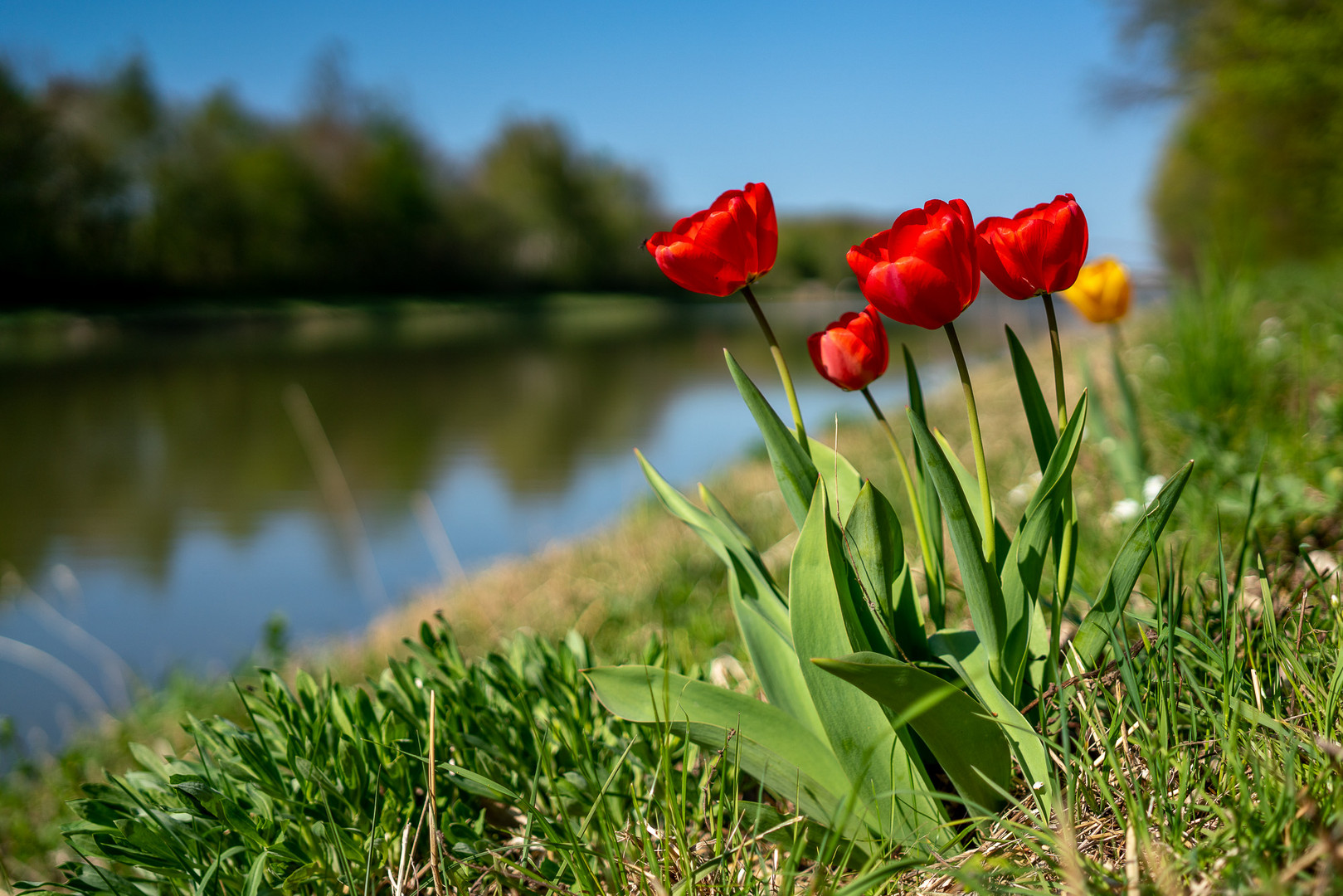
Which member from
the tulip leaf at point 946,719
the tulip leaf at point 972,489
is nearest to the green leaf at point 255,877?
the tulip leaf at point 946,719

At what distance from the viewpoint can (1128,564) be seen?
1090mm

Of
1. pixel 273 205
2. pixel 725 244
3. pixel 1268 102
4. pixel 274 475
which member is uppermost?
pixel 273 205

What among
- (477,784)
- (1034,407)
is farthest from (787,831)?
(1034,407)

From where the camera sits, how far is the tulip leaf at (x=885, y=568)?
1.14 metres

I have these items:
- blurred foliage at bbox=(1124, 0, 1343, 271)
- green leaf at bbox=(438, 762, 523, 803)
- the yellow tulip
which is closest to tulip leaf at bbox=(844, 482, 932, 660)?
green leaf at bbox=(438, 762, 523, 803)

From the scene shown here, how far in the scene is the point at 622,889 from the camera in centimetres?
109

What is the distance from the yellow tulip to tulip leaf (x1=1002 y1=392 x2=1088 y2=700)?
1157 millimetres

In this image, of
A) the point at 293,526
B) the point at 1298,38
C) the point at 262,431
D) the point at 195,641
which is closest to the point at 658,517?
the point at 195,641

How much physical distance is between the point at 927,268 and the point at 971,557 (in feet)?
1.14

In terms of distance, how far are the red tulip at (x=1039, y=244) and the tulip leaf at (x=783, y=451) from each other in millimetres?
325

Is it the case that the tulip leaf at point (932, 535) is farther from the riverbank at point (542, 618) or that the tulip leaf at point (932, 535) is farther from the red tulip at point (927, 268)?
the riverbank at point (542, 618)

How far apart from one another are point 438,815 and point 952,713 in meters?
0.72

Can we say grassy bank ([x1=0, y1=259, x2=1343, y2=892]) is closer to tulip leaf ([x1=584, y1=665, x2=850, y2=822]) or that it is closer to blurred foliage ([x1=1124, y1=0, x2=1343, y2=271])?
tulip leaf ([x1=584, y1=665, x2=850, y2=822])

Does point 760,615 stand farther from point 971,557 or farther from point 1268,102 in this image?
point 1268,102
